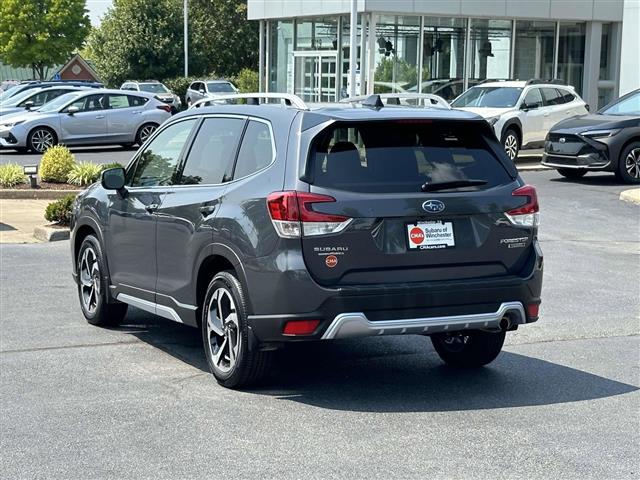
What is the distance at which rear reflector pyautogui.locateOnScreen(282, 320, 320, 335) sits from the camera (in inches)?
246

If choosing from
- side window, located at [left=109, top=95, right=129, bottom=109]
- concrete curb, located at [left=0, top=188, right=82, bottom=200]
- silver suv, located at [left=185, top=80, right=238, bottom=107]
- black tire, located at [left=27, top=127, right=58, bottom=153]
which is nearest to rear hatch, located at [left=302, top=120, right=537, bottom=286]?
concrete curb, located at [left=0, top=188, right=82, bottom=200]

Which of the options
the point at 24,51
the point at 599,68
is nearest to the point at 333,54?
the point at 599,68

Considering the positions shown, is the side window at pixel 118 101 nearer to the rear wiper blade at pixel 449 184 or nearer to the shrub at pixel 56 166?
the shrub at pixel 56 166

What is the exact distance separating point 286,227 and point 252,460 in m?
1.42

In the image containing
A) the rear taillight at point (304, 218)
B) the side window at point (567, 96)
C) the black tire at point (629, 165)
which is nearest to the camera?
the rear taillight at point (304, 218)

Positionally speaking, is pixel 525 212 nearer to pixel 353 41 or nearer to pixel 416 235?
pixel 416 235

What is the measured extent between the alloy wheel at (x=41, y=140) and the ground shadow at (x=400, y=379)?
19.9 meters

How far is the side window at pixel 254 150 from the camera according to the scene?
671 cm

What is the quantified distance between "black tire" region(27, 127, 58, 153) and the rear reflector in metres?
22.2

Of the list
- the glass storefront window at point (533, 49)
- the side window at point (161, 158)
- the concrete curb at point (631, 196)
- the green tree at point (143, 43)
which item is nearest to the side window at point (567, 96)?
the concrete curb at point (631, 196)

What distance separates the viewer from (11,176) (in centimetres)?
1895

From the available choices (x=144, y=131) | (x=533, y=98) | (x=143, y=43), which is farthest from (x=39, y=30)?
(x=533, y=98)

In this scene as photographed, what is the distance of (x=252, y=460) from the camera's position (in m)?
5.45

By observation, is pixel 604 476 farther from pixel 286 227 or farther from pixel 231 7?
pixel 231 7
